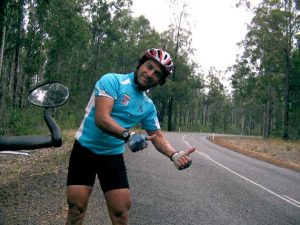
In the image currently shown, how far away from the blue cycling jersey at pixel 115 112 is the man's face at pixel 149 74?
0.08m

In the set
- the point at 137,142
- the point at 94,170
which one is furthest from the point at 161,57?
the point at 94,170

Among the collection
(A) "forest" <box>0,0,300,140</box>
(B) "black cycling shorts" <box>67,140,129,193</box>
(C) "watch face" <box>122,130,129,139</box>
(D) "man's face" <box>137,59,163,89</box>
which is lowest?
(B) "black cycling shorts" <box>67,140,129,193</box>

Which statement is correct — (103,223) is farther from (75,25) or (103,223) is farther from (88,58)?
(88,58)

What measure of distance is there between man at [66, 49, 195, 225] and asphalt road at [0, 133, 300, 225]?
2.15 meters

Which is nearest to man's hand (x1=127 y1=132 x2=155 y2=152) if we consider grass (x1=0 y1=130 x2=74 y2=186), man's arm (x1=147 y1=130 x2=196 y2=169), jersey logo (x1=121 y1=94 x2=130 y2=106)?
man's arm (x1=147 y1=130 x2=196 y2=169)

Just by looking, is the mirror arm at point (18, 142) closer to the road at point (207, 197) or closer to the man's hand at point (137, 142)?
the man's hand at point (137, 142)

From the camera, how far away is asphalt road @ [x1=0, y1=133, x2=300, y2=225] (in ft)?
20.0

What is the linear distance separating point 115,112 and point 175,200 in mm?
5024

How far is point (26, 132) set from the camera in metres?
16.7

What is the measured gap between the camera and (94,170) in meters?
3.65

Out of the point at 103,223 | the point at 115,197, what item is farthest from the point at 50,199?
the point at 115,197

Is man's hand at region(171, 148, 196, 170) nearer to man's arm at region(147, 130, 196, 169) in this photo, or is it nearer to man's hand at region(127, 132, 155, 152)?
man's arm at region(147, 130, 196, 169)

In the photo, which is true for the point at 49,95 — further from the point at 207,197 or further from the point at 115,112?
the point at 207,197

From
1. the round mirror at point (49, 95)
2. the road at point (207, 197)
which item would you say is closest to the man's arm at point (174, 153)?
the round mirror at point (49, 95)
